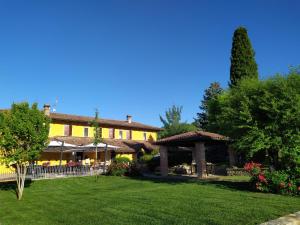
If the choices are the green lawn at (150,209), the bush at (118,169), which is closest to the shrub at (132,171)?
the bush at (118,169)

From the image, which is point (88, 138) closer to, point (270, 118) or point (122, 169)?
point (122, 169)

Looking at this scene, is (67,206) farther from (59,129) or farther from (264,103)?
(59,129)

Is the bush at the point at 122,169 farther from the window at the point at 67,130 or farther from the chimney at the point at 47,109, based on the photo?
the chimney at the point at 47,109

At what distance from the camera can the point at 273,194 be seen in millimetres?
13469

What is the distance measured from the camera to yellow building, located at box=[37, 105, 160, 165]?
31828 mm

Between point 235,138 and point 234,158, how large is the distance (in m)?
11.7

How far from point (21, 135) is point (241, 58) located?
2354 centimetres

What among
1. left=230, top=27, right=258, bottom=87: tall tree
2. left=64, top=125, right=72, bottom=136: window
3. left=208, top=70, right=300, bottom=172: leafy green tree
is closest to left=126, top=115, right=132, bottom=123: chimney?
left=64, top=125, right=72, bottom=136: window

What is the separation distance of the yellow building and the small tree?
13.6 m

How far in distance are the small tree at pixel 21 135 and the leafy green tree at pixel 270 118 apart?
9935 millimetres

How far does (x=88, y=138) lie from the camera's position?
35531mm

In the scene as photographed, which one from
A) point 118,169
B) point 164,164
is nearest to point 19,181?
point 118,169

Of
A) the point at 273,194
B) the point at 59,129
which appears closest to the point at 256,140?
the point at 273,194

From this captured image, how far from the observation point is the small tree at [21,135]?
14320 millimetres
